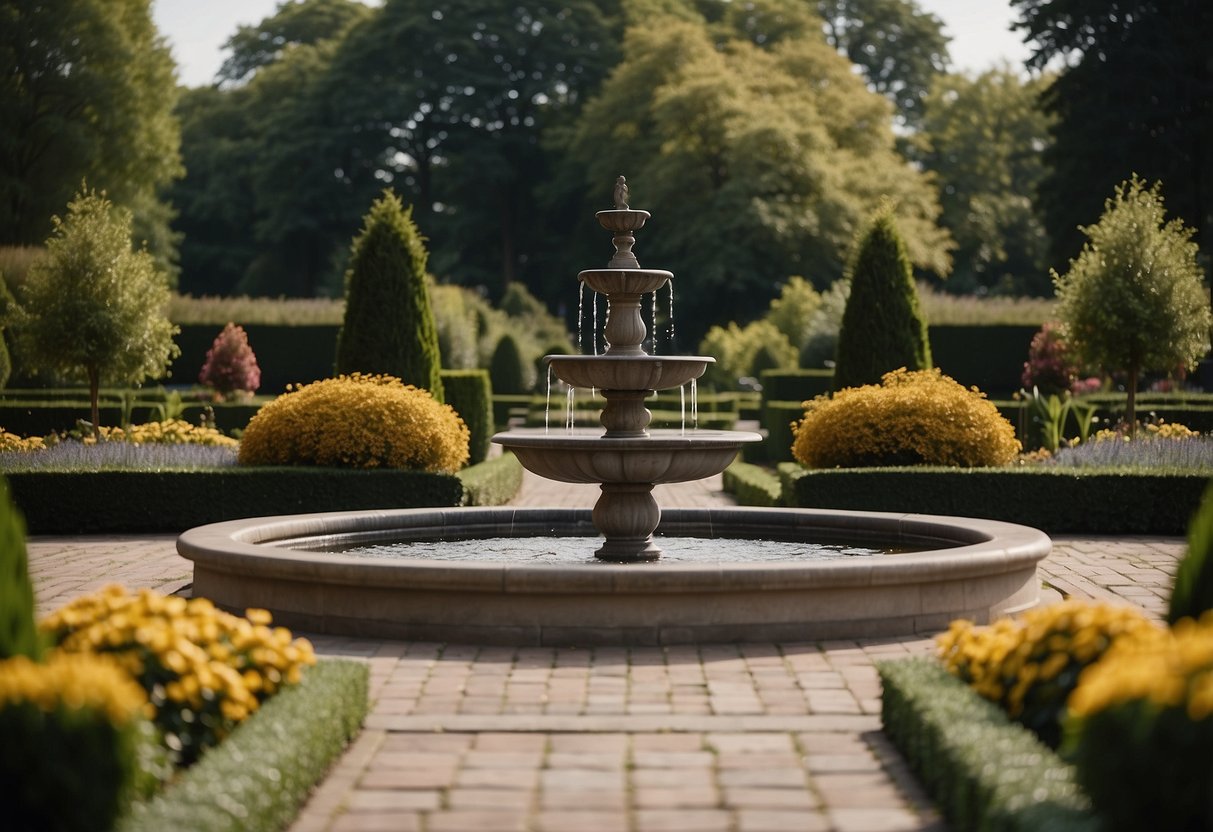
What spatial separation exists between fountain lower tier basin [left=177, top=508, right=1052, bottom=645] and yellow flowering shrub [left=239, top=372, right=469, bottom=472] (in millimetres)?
5503

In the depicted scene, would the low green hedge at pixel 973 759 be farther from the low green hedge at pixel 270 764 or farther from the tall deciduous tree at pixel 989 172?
the tall deciduous tree at pixel 989 172

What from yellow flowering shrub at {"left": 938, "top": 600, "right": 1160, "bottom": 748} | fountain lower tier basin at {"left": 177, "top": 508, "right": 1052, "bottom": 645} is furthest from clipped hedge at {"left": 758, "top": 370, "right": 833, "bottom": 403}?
yellow flowering shrub at {"left": 938, "top": 600, "right": 1160, "bottom": 748}

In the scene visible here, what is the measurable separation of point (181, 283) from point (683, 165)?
78.3 ft

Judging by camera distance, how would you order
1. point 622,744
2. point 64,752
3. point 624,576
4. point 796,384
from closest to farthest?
point 64,752, point 622,744, point 624,576, point 796,384

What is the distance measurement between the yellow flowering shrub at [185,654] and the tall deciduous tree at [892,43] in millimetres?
56335

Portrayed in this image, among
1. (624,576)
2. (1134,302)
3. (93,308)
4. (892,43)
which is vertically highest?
(892,43)

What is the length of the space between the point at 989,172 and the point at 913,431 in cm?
4273

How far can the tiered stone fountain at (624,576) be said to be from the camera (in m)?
7.16

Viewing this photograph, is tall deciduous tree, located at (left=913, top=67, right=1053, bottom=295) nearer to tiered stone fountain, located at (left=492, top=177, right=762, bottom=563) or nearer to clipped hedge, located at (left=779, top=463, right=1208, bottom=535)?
clipped hedge, located at (left=779, top=463, right=1208, bottom=535)

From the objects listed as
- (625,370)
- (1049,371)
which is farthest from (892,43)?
(625,370)

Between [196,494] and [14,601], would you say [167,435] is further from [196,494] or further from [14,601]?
[14,601]

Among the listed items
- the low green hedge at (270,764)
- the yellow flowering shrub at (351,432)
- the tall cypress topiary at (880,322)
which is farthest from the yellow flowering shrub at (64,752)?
the tall cypress topiary at (880,322)

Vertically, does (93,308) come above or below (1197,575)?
above

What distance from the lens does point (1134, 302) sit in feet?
58.9
